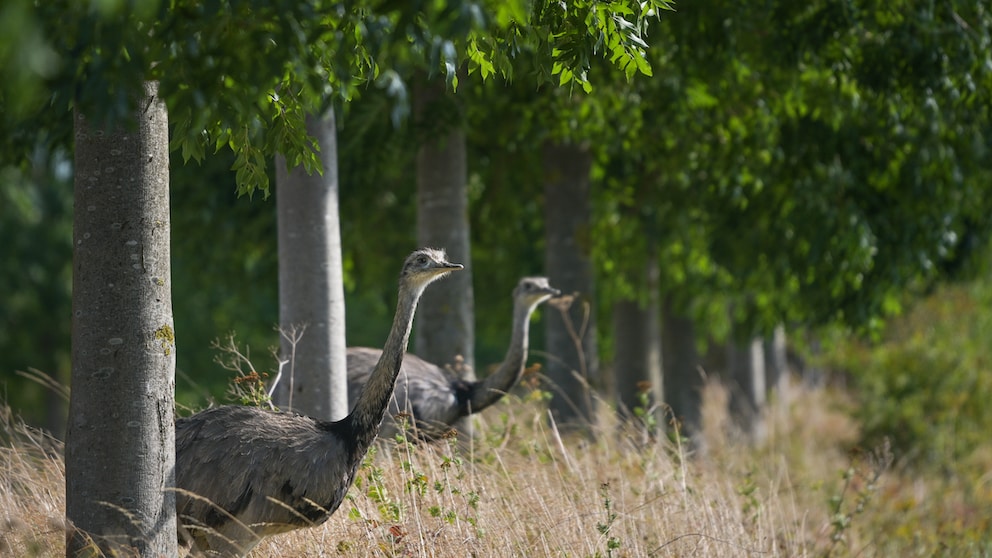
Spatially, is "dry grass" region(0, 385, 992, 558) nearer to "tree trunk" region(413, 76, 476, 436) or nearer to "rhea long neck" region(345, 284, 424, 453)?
"rhea long neck" region(345, 284, 424, 453)

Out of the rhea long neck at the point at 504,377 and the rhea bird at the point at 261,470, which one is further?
the rhea long neck at the point at 504,377

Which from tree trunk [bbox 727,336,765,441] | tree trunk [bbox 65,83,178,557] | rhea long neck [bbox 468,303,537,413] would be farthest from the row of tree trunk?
tree trunk [bbox 727,336,765,441]

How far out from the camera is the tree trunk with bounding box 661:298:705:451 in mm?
15570

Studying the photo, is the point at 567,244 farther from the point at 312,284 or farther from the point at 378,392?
the point at 378,392

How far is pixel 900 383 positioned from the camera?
1541cm

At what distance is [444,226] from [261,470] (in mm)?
4203

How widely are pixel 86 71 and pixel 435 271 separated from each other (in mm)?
2868

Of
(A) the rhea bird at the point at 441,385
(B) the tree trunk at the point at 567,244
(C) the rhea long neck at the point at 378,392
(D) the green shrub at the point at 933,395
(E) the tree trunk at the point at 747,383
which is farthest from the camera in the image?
(E) the tree trunk at the point at 747,383

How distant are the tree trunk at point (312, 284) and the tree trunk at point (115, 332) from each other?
7.09ft

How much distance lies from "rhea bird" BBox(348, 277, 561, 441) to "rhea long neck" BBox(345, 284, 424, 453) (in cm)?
203

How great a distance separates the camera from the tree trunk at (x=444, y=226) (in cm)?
954

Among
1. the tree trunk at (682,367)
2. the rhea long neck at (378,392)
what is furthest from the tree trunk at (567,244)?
the rhea long neck at (378,392)

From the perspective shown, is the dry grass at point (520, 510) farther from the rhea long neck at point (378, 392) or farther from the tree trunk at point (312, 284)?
the tree trunk at point (312, 284)

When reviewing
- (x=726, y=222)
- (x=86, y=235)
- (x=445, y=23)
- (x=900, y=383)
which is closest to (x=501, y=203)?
A: (x=726, y=222)
